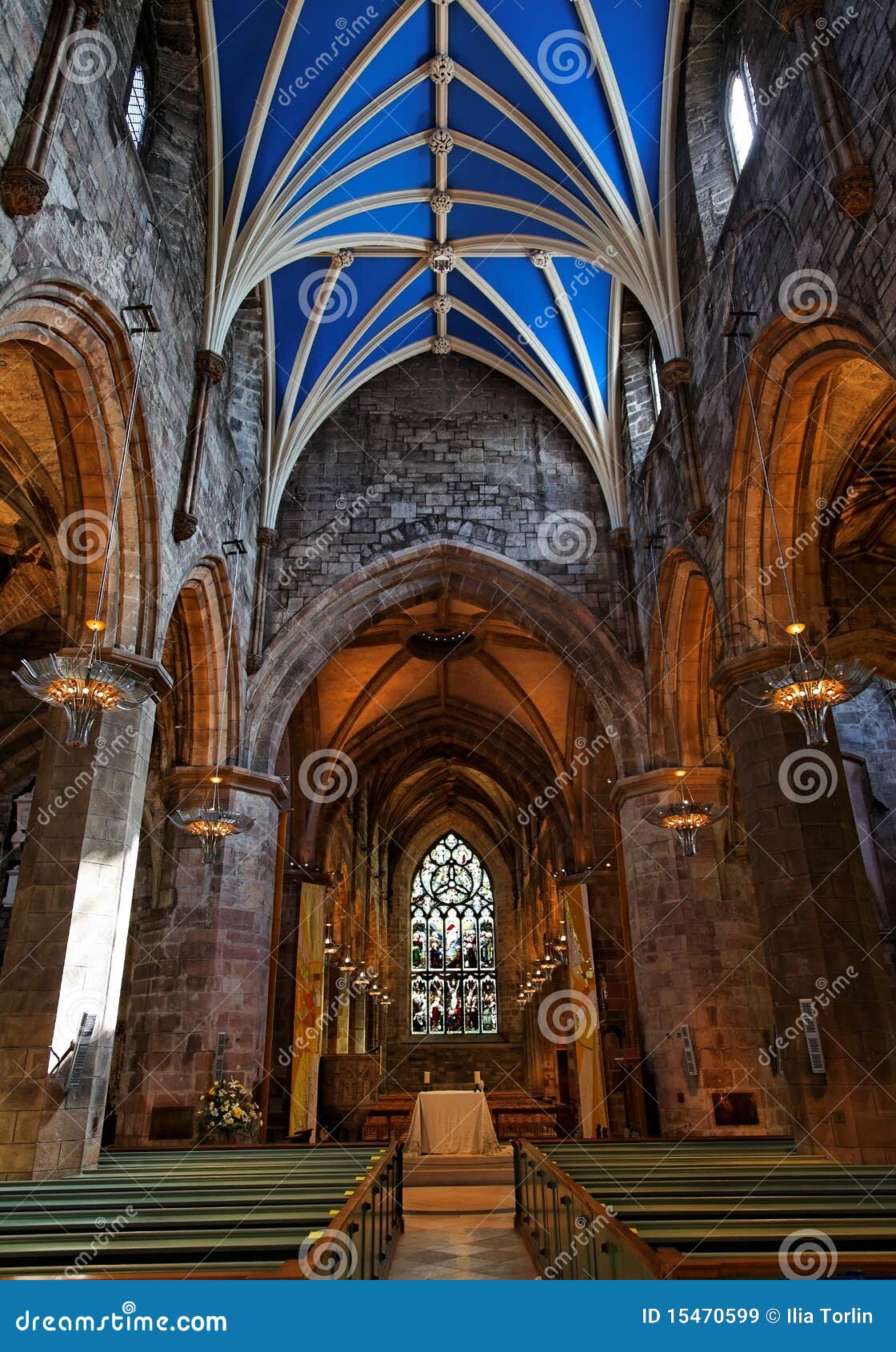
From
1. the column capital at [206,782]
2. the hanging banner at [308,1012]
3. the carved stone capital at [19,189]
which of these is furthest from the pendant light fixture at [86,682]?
the hanging banner at [308,1012]

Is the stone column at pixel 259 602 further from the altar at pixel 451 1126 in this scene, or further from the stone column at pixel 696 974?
the altar at pixel 451 1126

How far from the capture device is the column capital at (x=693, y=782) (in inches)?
580

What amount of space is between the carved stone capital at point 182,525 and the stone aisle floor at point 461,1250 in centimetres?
778

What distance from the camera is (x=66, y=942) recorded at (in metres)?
8.32

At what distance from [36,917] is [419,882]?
29.6 metres

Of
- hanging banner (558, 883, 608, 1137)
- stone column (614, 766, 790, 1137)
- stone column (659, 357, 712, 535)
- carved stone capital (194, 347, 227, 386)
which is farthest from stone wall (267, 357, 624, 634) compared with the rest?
hanging banner (558, 883, 608, 1137)

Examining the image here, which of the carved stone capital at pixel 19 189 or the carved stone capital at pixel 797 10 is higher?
the carved stone capital at pixel 797 10

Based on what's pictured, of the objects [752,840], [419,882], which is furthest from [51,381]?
[419,882]

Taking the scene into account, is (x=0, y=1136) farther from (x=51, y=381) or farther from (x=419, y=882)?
(x=419, y=882)

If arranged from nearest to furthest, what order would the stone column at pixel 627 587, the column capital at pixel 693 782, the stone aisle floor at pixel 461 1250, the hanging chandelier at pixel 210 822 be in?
the stone aisle floor at pixel 461 1250 < the hanging chandelier at pixel 210 822 < the column capital at pixel 693 782 < the stone column at pixel 627 587

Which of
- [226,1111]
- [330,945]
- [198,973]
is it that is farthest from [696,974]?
[330,945]

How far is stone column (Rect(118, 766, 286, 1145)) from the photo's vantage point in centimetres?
1274

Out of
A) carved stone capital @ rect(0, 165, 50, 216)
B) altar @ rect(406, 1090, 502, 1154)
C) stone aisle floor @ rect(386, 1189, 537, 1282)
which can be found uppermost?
carved stone capital @ rect(0, 165, 50, 216)

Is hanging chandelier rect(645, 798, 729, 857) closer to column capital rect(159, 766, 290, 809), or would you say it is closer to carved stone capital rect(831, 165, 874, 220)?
column capital rect(159, 766, 290, 809)
